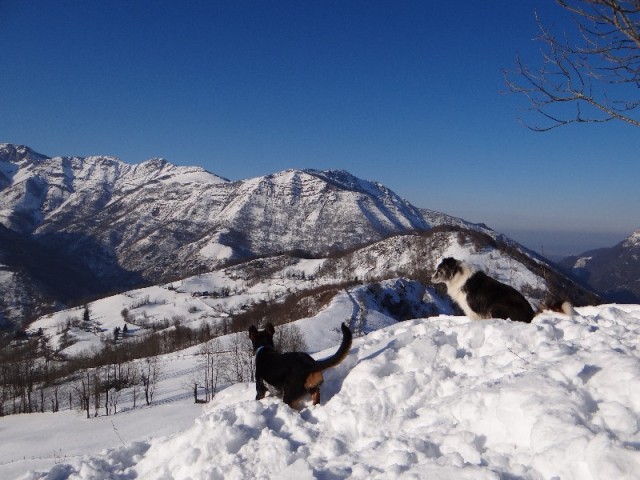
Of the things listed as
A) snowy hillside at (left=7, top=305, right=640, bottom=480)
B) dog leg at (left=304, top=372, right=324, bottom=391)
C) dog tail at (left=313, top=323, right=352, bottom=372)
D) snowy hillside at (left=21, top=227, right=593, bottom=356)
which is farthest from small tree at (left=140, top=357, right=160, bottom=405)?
dog leg at (left=304, top=372, right=324, bottom=391)

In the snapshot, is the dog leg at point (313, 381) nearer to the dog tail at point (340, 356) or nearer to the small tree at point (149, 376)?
the dog tail at point (340, 356)

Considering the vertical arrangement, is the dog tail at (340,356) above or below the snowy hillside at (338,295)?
above

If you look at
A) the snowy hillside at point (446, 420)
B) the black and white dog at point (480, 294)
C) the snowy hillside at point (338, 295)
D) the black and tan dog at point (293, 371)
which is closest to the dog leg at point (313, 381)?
the black and tan dog at point (293, 371)

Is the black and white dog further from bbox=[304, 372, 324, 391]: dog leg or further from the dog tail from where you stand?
bbox=[304, 372, 324, 391]: dog leg

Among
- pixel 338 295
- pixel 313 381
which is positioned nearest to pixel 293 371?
pixel 313 381

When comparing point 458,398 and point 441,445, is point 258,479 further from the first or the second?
point 458,398

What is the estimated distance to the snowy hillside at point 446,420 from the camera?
13.9 feet

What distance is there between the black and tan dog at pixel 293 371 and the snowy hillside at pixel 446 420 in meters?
0.28

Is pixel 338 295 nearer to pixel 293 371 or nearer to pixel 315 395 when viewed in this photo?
pixel 293 371

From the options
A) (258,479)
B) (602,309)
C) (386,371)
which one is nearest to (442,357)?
(386,371)

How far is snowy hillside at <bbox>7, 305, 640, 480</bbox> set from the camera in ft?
13.9

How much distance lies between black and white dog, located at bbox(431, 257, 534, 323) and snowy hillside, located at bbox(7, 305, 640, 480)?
30.5 inches

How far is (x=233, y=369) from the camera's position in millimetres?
66500

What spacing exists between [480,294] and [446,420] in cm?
506
